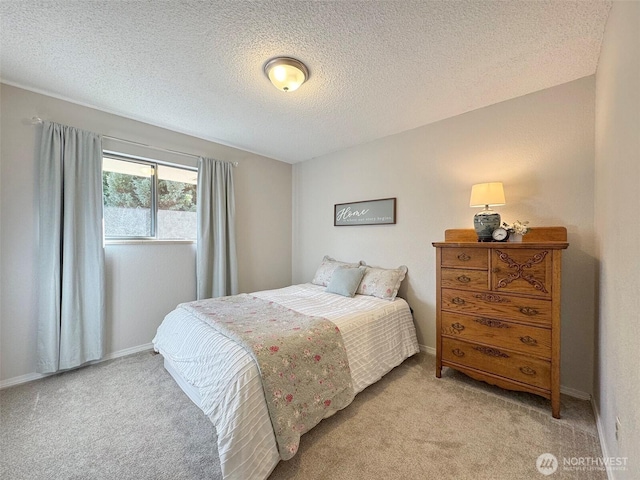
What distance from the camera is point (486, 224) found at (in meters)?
2.09

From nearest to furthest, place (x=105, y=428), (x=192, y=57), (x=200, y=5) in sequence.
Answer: (x=200, y=5) < (x=105, y=428) < (x=192, y=57)

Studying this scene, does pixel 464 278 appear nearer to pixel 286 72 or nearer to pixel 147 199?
pixel 286 72

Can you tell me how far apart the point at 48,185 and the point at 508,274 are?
3875mm

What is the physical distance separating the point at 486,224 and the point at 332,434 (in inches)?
76.2

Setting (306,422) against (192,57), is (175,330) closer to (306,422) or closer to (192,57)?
(306,422)

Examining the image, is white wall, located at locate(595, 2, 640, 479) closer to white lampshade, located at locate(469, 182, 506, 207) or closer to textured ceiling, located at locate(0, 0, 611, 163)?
textured ceiling, located at locate(0, 0, 611, 163)

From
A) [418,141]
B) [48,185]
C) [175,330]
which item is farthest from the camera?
[418,141]

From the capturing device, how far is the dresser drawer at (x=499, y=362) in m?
1.77

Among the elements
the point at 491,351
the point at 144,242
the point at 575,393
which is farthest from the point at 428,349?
the point at 144,242

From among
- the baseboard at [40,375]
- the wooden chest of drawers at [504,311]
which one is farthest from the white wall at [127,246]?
the wooden chest of drawers at [504,311]

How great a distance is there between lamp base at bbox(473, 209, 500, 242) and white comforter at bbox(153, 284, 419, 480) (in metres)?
1.01

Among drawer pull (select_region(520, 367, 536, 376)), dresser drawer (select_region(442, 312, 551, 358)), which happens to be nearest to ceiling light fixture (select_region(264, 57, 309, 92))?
dresser drawer (select_region(442, 312, 551, 358))

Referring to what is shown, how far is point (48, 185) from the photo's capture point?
2.21m

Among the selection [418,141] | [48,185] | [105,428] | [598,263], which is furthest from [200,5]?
[598,263]
